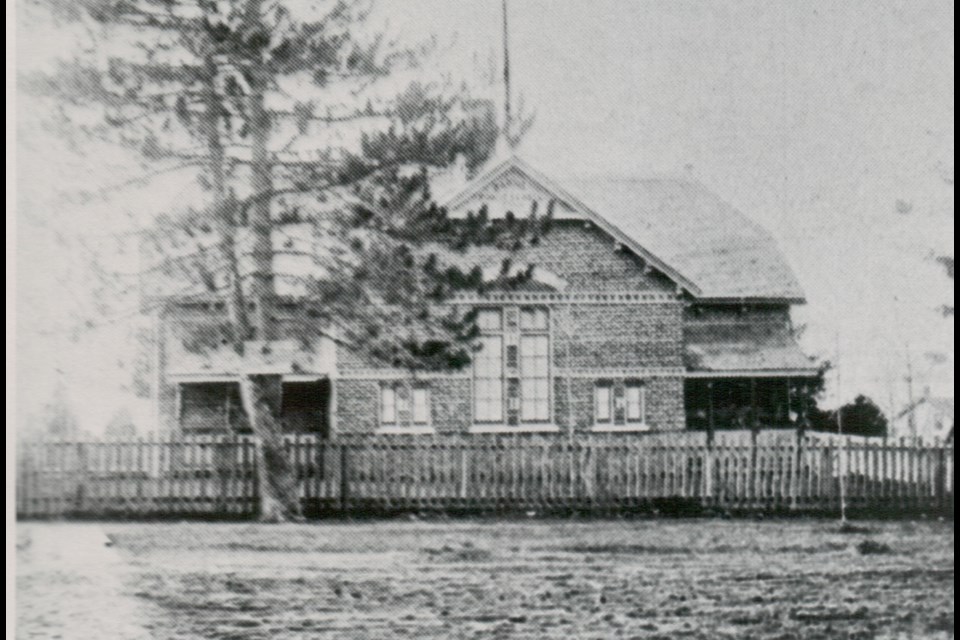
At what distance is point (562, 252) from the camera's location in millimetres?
5777

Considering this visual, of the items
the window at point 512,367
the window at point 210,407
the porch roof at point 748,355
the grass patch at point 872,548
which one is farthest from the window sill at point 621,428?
the window at point 210,407

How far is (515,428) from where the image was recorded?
5.82 meters

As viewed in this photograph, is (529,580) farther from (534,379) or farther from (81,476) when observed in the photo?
(81,476)

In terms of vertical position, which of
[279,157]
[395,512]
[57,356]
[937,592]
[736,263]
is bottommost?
[937,592]

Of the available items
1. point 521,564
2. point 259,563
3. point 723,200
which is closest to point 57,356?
point 259,563

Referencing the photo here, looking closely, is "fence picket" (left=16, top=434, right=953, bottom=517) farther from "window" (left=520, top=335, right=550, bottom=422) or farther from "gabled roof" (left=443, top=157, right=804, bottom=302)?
"gabled roof" (left=443, top=157, right=804, bottom=302)

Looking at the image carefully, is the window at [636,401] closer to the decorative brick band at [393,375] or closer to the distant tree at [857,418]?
the decorative brick band at [393,375]

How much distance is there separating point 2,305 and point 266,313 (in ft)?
4.04

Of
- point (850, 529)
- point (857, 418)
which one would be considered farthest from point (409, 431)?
point (850, 529)

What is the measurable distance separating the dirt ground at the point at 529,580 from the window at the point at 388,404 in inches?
23.4

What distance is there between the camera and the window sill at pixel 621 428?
5922 mm

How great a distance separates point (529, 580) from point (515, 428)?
75 centimetres

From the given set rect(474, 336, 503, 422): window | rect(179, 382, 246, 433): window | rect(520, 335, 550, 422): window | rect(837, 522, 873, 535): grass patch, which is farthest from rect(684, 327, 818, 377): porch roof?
rect(179, 382, 246, 433): window

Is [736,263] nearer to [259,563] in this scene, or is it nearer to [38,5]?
[259,563]
